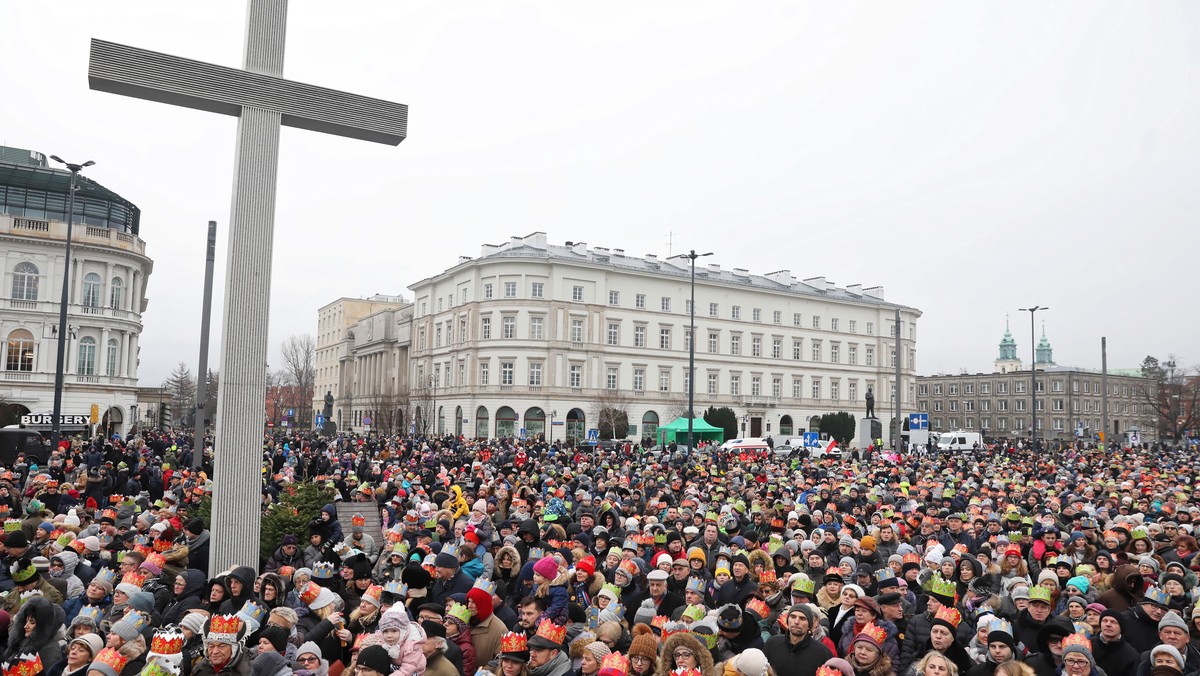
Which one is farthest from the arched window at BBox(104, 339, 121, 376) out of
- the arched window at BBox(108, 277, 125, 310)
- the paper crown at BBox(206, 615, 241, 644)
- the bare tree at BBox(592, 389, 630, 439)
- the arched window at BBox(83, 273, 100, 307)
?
the paper crown at BBox(206, 615, 241, 644)

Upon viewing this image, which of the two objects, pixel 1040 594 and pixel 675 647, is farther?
pixel 1040 594

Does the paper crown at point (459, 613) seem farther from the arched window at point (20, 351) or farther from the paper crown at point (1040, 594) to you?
the arched window at point (20, 351)

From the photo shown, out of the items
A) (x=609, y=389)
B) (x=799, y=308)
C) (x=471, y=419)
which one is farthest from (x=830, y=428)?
(x=471, y=419)

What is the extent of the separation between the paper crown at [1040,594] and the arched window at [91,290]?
61.3 m

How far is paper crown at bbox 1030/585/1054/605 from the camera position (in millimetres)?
7109

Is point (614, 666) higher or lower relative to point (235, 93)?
lower

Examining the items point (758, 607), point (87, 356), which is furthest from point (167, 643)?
point (87, 356)

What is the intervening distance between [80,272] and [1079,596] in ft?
203

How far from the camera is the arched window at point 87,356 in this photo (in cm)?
5547

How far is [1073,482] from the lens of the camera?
66.5 feet

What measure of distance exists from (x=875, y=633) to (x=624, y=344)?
65.0 metres

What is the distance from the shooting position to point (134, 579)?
311 inches

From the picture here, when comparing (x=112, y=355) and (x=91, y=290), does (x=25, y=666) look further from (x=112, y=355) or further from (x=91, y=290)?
(x=112, y=355)

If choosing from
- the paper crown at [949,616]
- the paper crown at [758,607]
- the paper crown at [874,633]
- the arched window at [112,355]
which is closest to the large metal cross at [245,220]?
the paper crown at [758,607]
